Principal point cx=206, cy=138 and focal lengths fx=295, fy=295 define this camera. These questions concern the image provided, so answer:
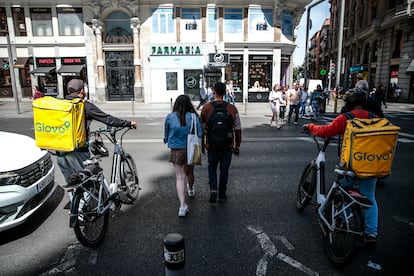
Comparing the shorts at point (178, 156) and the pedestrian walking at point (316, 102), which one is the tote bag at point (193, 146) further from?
the pedestrian walking at point (316, 102)

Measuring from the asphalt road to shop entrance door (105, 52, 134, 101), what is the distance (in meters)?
21.0

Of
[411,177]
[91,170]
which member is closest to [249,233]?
[91,170]

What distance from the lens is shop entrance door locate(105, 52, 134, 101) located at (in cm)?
2514

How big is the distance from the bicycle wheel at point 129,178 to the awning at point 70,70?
73.5 ft

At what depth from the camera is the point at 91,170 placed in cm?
354

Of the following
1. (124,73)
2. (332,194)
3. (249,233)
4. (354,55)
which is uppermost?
(354,55)

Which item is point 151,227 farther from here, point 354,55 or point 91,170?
point 354,55

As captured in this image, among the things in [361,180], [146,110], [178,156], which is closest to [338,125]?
[361,180]

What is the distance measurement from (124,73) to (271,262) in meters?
24.6

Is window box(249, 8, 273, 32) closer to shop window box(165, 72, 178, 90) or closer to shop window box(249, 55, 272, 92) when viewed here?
shop window box(249, 55, 272, 92)

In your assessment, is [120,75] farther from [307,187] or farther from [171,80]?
[307,187]

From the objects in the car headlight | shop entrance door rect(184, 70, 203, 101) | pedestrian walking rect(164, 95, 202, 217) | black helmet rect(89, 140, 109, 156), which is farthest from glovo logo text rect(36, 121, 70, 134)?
shop entrance door rect(184, 70, 203, 101)

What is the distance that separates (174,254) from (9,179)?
8.54ft

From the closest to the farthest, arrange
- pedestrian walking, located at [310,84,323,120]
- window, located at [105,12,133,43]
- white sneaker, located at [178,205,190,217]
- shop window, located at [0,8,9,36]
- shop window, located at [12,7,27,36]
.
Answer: white sneaker, located at [178,205,190,217]
pedestrian walking, located at [310,84,323,120]
shop window, located at [12,7,27,36]
window, located at [105,12,133,43]
shop window, located at [0,8,9,36]
